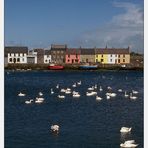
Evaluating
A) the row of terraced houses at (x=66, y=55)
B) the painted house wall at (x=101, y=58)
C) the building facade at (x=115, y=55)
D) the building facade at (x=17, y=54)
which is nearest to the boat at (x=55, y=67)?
the row of terraced houses at (x=66, y=55)

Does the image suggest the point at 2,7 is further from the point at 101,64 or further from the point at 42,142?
the point at 101,64

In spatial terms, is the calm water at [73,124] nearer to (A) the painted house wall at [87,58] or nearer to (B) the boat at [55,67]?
(A) the painted house wall at [87,58]

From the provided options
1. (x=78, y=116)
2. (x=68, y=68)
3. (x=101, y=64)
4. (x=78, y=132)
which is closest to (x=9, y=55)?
(x=68, y=68)

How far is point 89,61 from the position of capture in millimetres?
36250

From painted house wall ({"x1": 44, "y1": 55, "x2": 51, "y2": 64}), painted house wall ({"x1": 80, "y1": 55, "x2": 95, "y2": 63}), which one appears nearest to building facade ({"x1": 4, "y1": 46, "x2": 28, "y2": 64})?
painted house wall ({"x1": 44, "y1": 55, "x2": 51, "y2": 64})

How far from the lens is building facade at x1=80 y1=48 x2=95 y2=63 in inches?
1409

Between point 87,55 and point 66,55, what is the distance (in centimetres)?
195

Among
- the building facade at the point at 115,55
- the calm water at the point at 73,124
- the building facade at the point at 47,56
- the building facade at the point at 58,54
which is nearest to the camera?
the calm water at the point at 73,124

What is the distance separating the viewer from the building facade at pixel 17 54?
3444 cm

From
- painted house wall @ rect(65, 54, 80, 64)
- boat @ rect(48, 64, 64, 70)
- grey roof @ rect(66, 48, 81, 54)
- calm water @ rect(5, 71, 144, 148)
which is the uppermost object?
grey roof @ rect(66, 48, 81, 54)

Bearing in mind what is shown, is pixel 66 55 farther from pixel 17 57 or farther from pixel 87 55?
pixel 17 57

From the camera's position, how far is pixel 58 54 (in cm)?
3659

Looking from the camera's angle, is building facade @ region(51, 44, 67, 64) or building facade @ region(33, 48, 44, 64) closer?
building facade @ region(33, 48, 44, 64)

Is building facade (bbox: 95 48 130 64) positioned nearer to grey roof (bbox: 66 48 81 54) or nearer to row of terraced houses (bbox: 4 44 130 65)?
row of terraced houses (bbox: 4 44 130 65)
